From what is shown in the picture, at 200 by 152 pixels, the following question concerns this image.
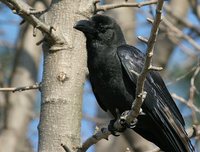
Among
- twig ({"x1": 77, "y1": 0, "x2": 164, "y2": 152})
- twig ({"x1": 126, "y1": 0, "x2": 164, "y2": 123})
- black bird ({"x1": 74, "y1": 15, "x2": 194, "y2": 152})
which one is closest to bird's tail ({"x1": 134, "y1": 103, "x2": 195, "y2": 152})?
black bird ({"x1": 74, "y1": 15, "x2": 194, "y2": 152})

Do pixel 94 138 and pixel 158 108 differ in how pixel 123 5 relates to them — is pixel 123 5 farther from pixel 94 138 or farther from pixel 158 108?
pixel 94 138

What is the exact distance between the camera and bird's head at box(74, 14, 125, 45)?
530 cm

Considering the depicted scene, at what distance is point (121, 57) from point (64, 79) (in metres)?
0.54

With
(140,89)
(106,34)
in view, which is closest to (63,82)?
(106,34)

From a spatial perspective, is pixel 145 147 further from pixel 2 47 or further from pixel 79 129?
pixel 2 47

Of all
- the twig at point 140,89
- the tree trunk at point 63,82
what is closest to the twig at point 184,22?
the tree trunk at point 63,82

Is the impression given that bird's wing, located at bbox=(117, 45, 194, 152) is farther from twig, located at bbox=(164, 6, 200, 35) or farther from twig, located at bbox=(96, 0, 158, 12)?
twig, located at bbox=(164, 6, 200, 35)

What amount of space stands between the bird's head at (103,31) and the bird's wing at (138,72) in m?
0.14

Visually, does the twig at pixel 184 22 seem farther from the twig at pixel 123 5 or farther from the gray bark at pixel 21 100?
the twig at pixel 123 5

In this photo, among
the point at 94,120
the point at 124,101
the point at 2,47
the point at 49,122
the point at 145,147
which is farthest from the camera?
the point at 2,47

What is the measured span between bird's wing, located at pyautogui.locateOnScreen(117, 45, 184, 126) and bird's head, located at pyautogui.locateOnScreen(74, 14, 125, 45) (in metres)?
0.14

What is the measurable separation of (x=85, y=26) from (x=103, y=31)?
1.27 feet

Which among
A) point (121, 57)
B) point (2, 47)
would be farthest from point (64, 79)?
point (2, 47)

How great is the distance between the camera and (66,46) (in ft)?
16.2
